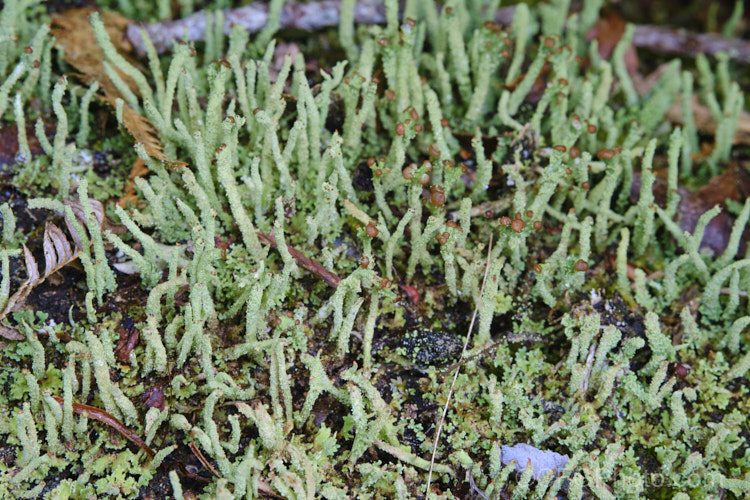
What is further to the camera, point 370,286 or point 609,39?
point 609,39

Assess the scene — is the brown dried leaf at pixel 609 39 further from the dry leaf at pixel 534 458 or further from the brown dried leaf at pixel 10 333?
the brown dried leaf at pixel 10 333

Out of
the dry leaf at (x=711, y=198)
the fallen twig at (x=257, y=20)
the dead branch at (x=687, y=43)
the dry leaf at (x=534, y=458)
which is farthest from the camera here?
the dead branch at (x=687, y=43)

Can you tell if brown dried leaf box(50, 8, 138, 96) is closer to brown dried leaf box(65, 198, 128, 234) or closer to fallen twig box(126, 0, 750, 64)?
fallen twig box(126, 0, 750, 64)

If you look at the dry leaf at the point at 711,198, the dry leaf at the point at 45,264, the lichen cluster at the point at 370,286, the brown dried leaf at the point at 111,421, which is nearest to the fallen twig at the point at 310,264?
the lichen cluster at the point at 370,286

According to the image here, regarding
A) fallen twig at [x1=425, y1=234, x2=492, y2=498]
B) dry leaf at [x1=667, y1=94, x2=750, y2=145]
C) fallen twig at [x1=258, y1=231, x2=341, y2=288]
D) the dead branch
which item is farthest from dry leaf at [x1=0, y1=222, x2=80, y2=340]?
the dead branch

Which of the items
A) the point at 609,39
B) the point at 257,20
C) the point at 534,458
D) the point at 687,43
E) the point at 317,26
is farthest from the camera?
the point at 687,43

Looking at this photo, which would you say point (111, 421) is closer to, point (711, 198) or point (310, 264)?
point (310, 264)

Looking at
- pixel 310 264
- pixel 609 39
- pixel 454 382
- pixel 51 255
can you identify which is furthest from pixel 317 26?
pixel 454 382
